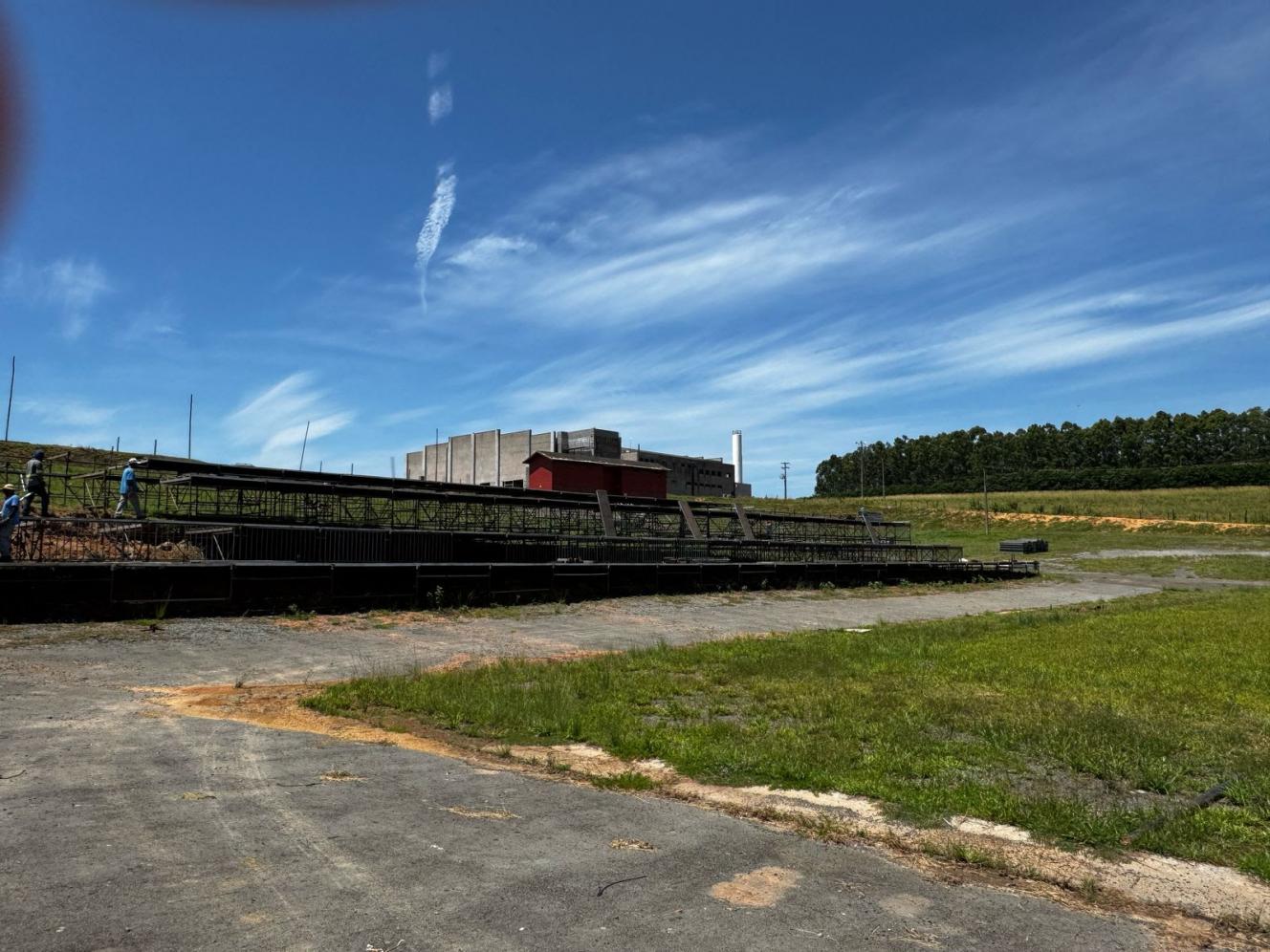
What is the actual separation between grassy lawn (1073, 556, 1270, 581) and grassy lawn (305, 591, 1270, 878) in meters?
36.3

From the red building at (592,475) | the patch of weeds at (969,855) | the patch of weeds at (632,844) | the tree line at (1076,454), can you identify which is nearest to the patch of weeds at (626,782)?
the patch of weeds at (632,844)

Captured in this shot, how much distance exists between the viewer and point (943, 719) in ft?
31.6

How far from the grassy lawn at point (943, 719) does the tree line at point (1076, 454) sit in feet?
420

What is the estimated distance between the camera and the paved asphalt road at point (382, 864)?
13.7 ft

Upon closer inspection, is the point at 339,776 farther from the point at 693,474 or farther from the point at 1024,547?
the point at 693,474

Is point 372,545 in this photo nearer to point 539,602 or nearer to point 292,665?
point 539,602

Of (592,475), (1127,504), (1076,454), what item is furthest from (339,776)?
(1076,454)

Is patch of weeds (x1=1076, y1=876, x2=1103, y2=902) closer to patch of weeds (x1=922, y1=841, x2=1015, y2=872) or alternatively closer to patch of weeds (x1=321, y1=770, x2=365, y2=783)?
patch of weeds (x1=922, y1=841, x2=1015, y2=872)

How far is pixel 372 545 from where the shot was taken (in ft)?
76.4

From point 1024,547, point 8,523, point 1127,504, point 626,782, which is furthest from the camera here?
point 1127,504

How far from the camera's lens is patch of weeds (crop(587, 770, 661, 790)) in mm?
7227

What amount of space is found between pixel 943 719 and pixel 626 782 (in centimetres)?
427

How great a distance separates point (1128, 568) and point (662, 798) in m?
55.0

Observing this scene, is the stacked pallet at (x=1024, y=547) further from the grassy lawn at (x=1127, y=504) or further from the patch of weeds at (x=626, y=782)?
the patch of weeds at (x=626, y=782)
